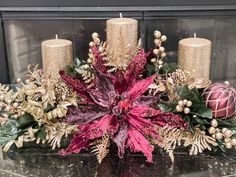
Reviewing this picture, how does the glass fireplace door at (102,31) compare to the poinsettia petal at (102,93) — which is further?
the glass fireplace door at (102,31)

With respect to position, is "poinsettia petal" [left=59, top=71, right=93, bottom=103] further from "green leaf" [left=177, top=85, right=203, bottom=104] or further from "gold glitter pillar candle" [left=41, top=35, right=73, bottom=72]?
"green leaf" [left=177, top=85, right=203, bottom=104]

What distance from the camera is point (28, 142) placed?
76 centimetres

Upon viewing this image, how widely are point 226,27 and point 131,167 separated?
0.81m

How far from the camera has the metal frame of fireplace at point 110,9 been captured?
1257 mm

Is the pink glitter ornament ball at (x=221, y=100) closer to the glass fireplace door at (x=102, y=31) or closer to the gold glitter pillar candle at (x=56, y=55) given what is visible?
the gold glitter pillar candle at (x=56, y=55)

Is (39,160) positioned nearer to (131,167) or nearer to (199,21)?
(131,167)

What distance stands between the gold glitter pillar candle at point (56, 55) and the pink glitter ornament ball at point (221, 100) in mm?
298

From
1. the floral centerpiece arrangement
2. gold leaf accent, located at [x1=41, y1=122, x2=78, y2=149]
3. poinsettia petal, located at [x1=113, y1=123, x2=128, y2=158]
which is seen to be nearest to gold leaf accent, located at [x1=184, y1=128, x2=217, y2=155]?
the floral centerpiece arrangement

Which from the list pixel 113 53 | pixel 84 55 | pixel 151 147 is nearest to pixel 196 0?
pixel 84 55

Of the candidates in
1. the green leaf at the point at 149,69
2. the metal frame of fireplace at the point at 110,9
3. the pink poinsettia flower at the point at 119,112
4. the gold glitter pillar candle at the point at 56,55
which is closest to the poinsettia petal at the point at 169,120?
the pink poinsettia flower at the point at 119,112

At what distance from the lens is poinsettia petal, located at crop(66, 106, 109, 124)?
71cm

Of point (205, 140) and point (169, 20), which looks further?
point (169, 20)

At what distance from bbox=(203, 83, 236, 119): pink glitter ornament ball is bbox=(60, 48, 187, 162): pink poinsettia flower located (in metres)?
0.07

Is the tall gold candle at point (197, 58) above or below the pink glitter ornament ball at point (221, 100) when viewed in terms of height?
above
